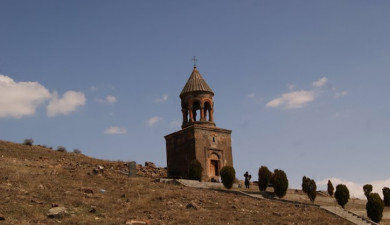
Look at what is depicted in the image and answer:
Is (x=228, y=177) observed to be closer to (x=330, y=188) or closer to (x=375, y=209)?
(x=375, y=209)

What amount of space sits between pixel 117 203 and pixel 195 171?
10672 mm

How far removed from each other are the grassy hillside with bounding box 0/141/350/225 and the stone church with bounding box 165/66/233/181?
778 centimetres

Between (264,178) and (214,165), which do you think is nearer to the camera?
(264,178)

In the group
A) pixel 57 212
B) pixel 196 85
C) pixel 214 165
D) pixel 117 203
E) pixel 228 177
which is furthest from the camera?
pixel 196 85

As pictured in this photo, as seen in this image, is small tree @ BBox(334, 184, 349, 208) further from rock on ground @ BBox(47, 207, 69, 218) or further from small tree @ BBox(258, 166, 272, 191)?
rock on ground @ BBox(47, 207, 69, 218)

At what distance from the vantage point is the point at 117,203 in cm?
1842

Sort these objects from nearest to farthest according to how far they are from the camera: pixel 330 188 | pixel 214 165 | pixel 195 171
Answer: pixel 195 171 < pixel 330 188 < pixel 214 165

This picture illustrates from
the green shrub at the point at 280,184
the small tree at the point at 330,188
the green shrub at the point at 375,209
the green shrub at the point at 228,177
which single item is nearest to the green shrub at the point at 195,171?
the green shrub at the point at 228,177

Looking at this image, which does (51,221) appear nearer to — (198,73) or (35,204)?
(35,204)

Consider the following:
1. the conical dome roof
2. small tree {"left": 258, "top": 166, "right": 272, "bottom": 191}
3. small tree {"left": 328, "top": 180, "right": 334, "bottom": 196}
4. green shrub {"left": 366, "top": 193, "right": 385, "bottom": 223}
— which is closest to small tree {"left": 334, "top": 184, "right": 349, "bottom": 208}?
green shrub {"left": 366, "top": 193, "right": 385, "bottom": 223}

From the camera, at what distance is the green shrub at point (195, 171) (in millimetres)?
28531

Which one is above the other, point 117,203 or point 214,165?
point 214,165

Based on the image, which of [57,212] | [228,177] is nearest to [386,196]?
[228,177]

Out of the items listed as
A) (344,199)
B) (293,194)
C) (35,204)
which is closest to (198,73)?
(293,194)
